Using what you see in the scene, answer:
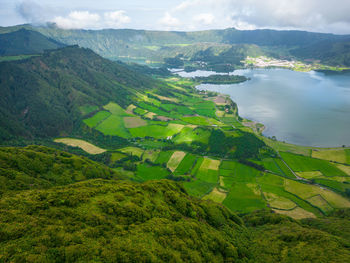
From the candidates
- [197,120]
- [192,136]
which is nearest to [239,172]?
[192,136]

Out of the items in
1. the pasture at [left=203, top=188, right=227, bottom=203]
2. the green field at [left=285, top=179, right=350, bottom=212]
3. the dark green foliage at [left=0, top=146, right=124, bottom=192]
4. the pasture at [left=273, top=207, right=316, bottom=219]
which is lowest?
the pasture at [left=203, top=188, right=227, bottom=203]

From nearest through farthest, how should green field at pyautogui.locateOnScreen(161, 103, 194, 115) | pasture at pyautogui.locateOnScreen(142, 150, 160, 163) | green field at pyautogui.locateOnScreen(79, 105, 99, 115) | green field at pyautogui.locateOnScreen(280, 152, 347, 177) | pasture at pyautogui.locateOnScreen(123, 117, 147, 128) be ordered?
green field at pyautogui.locateOnScreen(280, 152, 347, 177) < pasture at pyautogui.locateOnScreen(142, 150, 160, 163) < pasture at pyautogui.locateOnScreen(123, 117, 147, 128) < green field at pyautogui.locateOnScreen(79, 105, 99, 115) < green field at pyautogui.locateOnScreen(161, 103, 194, 115)

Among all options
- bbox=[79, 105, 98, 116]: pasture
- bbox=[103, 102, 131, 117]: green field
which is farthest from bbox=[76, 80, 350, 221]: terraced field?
bbox=[103, 102, 131, 117]: green field

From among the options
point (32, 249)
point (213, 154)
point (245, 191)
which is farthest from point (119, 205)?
point (213, 154)

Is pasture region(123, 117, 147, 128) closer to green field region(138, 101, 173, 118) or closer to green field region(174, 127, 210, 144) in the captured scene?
green field region(138, 101, 173, 118)

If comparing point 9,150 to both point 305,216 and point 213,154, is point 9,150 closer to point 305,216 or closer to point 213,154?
point 213,154

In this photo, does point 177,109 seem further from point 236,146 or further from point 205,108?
point 236,146

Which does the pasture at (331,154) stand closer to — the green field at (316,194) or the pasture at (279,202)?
the green field at (316,194)
